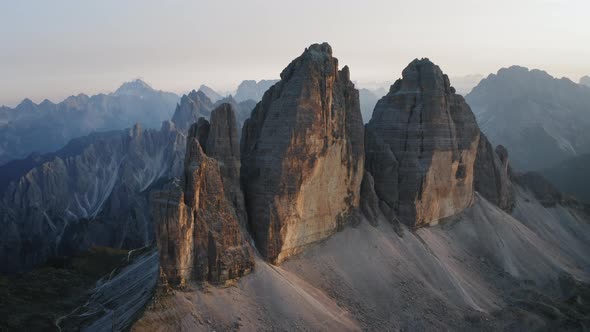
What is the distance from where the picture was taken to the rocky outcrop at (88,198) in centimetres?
10456

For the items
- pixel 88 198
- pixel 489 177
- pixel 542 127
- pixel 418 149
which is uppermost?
pixel 418 149

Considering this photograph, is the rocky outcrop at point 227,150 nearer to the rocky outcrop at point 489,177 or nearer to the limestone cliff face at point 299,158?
the limestone cliff face at point 299,158

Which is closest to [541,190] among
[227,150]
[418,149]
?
[418,149]

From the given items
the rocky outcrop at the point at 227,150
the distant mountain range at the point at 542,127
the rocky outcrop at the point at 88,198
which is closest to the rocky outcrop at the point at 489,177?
the rocky outcrop at the point at 227,150

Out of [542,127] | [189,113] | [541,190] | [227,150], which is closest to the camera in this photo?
[227,150]

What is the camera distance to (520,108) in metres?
189

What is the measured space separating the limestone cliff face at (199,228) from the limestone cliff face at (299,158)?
337 cm

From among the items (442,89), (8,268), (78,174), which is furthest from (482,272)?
(78,174)

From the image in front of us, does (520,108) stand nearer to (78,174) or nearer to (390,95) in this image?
(390,95)

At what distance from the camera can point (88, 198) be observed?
533 ft

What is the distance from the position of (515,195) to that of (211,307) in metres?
59.3

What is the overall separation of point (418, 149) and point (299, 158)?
19.0 metres

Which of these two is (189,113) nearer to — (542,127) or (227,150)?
(542,127)

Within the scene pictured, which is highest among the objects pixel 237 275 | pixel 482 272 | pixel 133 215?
pixel 237 275
